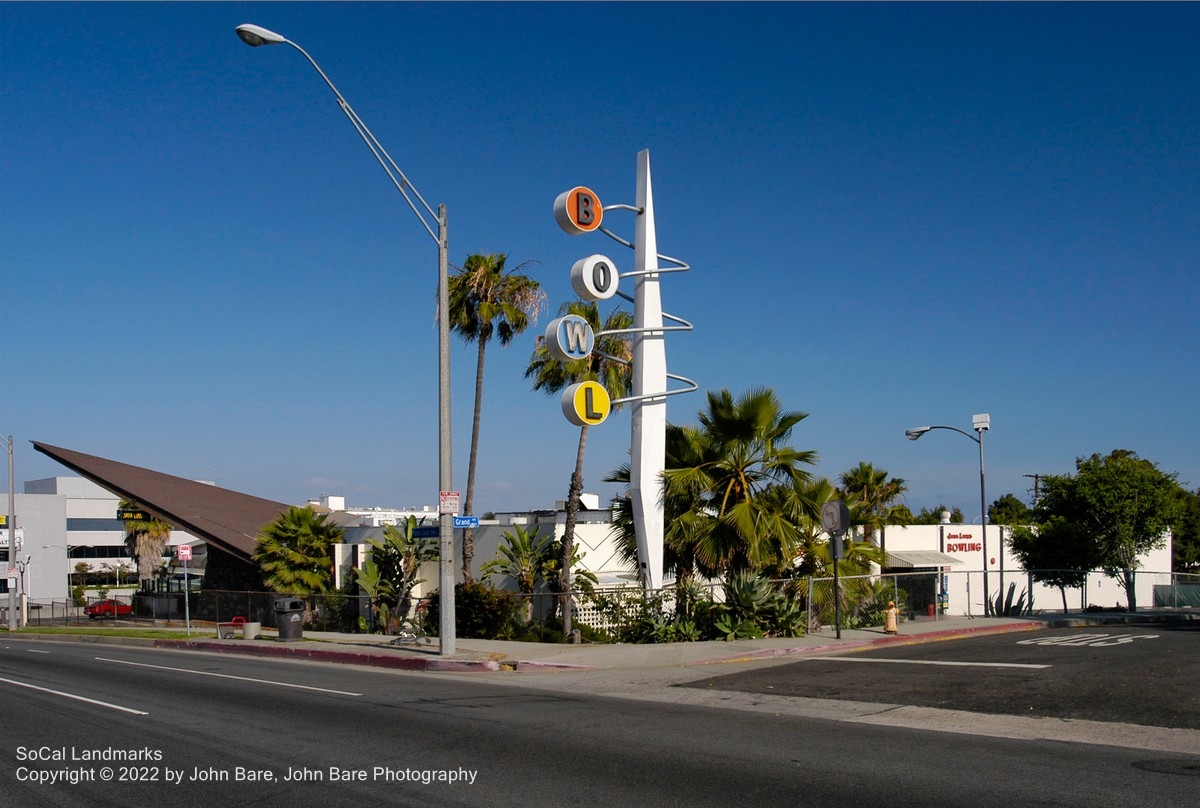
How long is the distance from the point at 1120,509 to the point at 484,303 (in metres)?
27.1

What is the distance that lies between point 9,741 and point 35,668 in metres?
10.7

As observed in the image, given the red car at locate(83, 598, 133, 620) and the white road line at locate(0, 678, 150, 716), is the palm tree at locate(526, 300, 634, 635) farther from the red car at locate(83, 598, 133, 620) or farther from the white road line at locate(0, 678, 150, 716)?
the red car at locate(83, 598, 133, 620)

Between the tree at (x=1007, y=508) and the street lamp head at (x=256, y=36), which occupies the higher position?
the street lamp head at (x=256, y=36)

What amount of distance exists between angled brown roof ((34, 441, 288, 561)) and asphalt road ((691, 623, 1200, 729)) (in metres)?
25.9

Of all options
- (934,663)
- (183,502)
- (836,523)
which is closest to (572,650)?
(836,523)

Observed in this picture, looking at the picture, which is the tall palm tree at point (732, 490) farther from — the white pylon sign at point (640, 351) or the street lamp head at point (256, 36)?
the street lamp head at point (256, 36)

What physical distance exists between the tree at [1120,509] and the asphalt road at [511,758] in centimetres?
3278

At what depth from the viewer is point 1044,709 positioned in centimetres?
1178

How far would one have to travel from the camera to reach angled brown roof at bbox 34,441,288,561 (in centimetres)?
3784

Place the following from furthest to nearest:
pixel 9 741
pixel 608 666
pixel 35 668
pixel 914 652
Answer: pixel 35 668 → pixel 914 652 → pixel 608 666 → pixel 9 741

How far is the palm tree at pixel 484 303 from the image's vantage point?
103 feet

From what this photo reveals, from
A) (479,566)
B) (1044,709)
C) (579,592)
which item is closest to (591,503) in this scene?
(479,566)

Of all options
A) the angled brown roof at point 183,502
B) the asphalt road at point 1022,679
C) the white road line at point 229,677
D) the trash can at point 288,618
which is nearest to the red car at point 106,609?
the angled brown roof at point 183,502

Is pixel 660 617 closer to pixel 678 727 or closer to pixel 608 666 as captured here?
pixel 608 666
